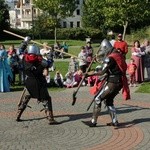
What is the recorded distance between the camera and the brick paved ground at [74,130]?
28.6 ft

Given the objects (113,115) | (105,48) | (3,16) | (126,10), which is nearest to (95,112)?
(113,115)

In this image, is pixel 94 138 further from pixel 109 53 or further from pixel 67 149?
pixel 109 53

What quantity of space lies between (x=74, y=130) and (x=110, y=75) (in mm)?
1372

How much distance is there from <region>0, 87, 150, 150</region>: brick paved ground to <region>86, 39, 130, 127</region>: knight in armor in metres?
0.55

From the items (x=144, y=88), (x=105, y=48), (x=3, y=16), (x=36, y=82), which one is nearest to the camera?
(x=105, y=48)

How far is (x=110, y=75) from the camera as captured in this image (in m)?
9.89

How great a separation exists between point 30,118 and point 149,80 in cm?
777

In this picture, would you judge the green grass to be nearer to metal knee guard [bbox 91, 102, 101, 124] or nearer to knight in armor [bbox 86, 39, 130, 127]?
knight in armor [bbox 86, 39, 130, 127]

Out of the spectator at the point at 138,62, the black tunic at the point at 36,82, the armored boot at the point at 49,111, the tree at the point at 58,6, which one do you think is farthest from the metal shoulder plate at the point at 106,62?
the tree at the point at 58,6

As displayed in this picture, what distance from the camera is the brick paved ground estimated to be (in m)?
8.73

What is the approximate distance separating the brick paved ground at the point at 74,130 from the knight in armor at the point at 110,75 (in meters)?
0.55

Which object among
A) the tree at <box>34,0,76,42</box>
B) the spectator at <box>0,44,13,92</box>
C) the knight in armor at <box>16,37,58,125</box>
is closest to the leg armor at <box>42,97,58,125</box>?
the knight in armor at <box>16,37,58,125</box>

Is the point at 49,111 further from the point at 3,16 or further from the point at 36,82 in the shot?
the point at 3,16

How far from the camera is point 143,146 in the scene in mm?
8594
